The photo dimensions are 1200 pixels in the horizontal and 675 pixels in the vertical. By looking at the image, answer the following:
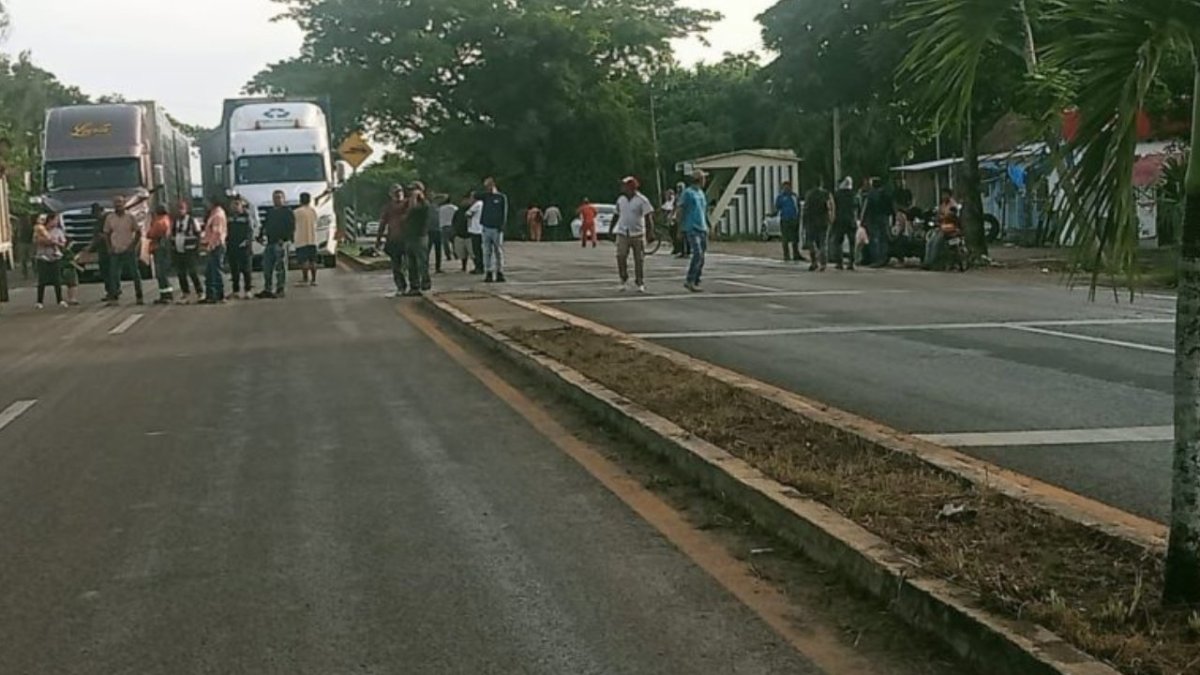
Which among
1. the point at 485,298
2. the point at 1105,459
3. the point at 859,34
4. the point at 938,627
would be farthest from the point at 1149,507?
the point at 859,34

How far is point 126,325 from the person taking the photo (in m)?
19.6

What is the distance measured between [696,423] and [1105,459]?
230cm

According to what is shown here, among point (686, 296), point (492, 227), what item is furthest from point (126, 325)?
point (686, 296)

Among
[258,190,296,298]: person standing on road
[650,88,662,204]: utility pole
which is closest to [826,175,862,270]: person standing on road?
[258,190,296,298]: person standing on road

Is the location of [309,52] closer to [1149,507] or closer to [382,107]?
[382,107]

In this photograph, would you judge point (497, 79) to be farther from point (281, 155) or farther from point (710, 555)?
point (710, 555)

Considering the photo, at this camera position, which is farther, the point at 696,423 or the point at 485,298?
the point at 485,298

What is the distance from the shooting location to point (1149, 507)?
726cm

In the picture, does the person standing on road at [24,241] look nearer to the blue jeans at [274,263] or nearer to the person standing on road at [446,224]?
the person standing on road at [446,224]

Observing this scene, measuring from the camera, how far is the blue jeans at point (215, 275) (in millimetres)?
22875

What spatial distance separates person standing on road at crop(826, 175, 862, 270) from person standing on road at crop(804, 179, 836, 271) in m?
0.33

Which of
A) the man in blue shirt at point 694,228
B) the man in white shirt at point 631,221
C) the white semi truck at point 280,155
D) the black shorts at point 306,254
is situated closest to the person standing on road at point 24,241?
the white semi truck at point 280,155

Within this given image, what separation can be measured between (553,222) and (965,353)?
47.3 meters

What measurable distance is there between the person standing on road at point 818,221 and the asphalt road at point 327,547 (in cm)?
1530
